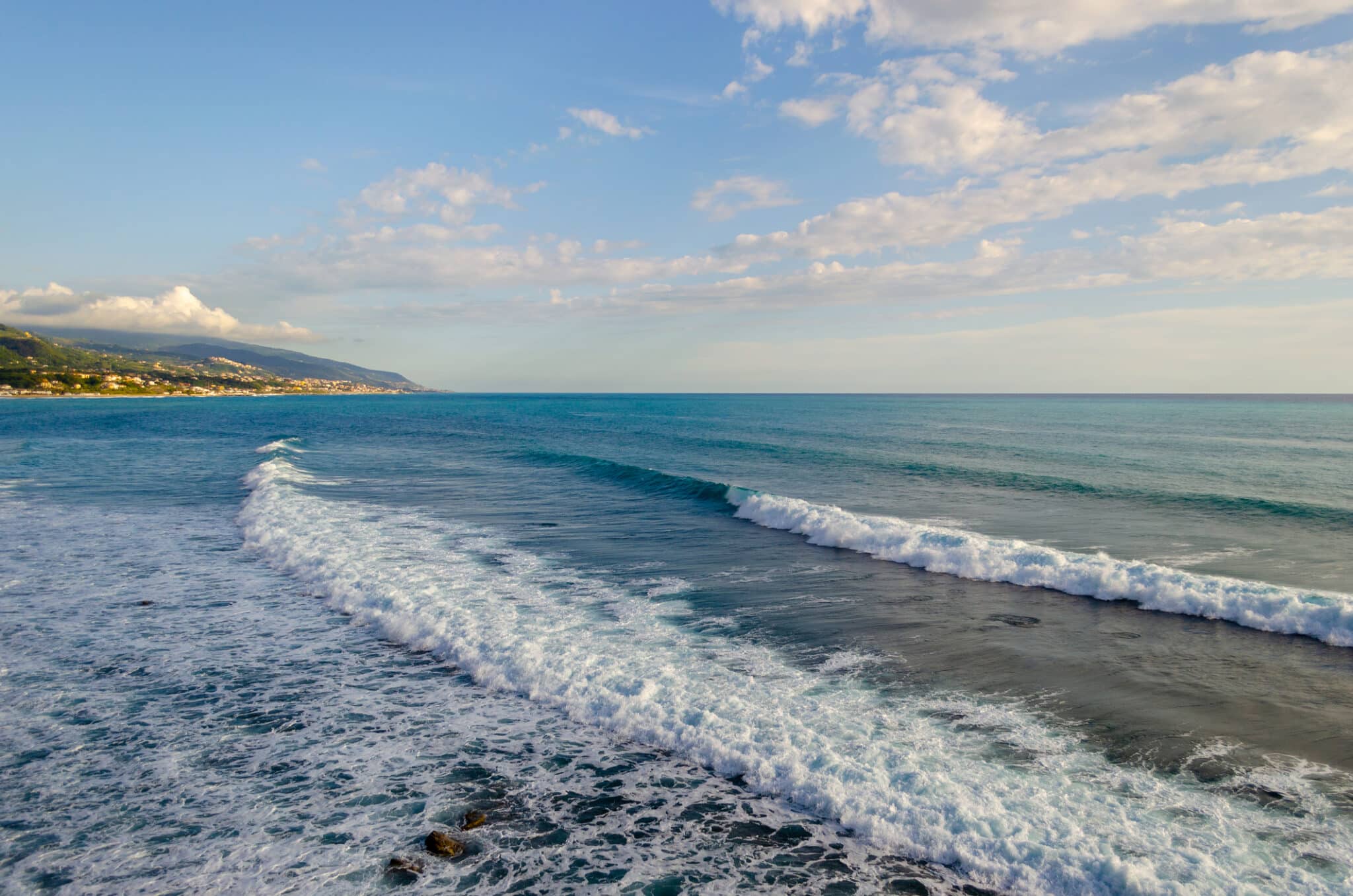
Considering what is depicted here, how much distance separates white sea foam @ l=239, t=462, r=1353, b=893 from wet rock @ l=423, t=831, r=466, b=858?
120 inches

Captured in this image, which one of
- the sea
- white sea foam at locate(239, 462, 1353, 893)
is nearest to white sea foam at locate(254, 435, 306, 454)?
the sea

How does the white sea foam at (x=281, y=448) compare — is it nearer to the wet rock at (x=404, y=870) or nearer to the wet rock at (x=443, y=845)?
the wet rock at (x=443, y=845)

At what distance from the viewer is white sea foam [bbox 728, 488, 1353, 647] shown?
1395 cm

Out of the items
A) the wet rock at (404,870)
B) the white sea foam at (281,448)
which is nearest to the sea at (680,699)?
the wet rock at (404,870)

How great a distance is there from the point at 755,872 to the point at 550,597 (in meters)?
9.74

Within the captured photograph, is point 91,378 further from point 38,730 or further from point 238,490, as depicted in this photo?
point 38,730

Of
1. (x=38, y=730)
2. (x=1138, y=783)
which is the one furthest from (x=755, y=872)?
(x=38, y=730)

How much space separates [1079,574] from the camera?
16969 mm

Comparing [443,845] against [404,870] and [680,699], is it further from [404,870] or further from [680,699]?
[680,699]

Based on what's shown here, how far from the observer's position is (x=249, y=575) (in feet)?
57.3

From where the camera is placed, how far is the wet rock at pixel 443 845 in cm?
678

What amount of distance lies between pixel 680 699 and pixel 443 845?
4.22 metres

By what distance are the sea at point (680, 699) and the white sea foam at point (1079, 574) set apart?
0.10m

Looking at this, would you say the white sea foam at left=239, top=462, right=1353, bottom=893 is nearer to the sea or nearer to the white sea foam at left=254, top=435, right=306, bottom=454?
the sea
